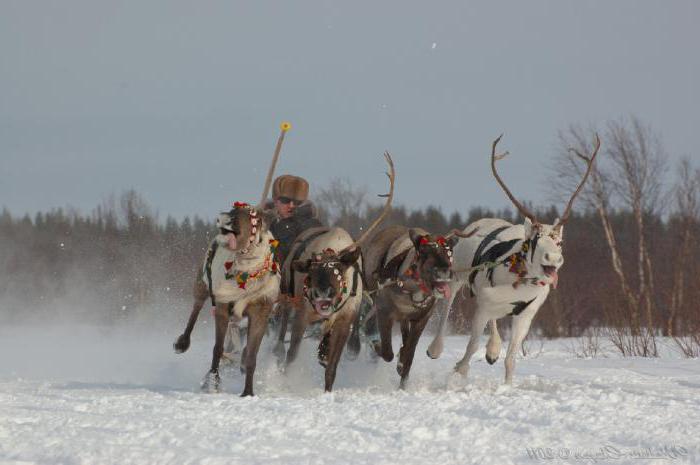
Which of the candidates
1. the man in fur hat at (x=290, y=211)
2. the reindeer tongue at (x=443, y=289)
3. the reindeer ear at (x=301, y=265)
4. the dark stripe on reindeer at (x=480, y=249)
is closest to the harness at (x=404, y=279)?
the reindeer tongue at (x=443, y=289)

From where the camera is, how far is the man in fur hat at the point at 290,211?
11812 millimetres

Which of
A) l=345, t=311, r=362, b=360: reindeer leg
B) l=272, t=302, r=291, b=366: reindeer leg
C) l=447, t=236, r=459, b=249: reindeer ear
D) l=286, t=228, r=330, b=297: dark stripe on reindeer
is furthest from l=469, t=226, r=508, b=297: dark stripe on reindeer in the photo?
l=272, t=302, r=291, b=366: reindeer leg

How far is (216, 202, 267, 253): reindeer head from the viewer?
9.14m

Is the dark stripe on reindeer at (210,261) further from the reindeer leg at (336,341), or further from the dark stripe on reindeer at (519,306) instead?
the dark stripe on reindeer at (519,306)

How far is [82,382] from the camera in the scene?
1112 centimetres

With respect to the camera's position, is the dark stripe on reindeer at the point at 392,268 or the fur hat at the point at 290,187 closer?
the dark stripe on reindeer at the point at 392,268

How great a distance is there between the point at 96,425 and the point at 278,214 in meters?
5.41

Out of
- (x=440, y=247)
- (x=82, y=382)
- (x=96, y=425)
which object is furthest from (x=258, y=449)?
(x=82, y=382)

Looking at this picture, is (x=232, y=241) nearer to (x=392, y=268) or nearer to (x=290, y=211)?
(x=392, y=268)

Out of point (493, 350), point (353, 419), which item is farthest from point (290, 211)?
point (353, 419)

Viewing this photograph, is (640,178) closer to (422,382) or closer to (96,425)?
(422,382)

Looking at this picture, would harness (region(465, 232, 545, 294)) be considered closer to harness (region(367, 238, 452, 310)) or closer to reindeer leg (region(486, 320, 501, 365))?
reindeer leg (region(486, 320, 501, 365))

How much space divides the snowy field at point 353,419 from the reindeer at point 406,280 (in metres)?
0.52

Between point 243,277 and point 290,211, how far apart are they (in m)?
2.83
